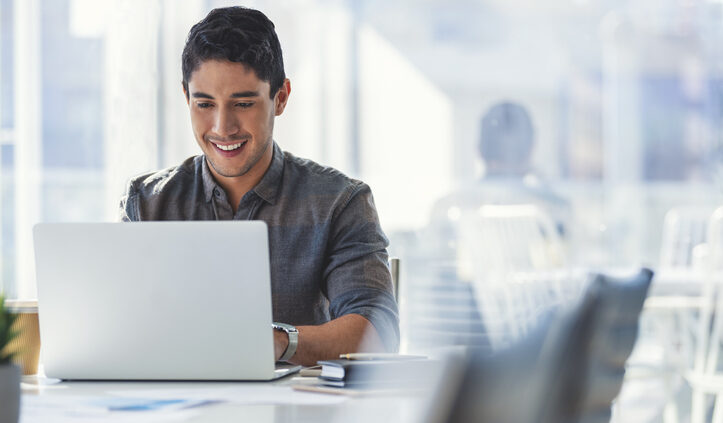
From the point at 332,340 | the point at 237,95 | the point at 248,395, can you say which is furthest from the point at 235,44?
the point at 248,395

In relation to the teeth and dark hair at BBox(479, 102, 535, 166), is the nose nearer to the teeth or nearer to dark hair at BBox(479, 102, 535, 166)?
the teeth

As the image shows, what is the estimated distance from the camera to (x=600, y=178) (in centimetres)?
412

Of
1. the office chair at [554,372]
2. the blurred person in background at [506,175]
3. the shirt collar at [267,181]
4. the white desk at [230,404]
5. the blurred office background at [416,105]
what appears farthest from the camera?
the blurred person in background at [506,175]

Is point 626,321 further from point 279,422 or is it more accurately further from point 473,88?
point 473,88

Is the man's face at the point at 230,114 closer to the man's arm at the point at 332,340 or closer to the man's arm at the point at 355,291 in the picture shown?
the man's arm at the point at 355,291

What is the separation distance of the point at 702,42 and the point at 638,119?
0.46 m

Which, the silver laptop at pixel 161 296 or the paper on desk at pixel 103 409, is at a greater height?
the silver laptop at pixel 161 296

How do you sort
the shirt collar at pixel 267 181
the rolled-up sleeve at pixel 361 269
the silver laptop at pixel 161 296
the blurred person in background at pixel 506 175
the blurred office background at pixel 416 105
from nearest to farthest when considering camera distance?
the silver laptop at pixel 161 296 < the rolled-up sleeve at pixel 361 269 < the shirt collar at pixel 267 181 < the blurred office background at pixel 416 105 < the blurred person in background at pixel 506 175

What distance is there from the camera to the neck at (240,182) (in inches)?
62.0

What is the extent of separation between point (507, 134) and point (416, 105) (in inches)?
16.9

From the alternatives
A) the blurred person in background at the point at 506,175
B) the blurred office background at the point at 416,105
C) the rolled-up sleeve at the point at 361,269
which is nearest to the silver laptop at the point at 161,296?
the rolled-up sleeve at the point at 361,269

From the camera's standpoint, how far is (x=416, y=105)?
397 centimetres

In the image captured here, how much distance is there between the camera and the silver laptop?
1.01 metres

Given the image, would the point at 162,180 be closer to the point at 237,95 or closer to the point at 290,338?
the point at 237,95
